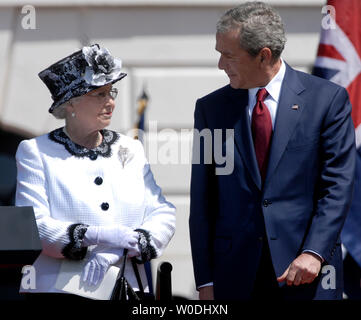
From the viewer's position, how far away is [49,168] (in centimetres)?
347

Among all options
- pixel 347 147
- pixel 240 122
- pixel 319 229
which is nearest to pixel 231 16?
pixel 240 122

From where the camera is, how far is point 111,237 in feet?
11.0

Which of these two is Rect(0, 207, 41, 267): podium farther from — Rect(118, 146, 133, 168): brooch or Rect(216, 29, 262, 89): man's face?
Rect(216, 29, 262, 89): man's face

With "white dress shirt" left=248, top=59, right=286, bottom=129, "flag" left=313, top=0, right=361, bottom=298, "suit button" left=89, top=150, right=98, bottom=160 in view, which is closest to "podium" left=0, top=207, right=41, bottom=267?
"suit button" left=89, top=150, right=98, bottom=160

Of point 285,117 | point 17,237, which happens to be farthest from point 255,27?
point 17,237

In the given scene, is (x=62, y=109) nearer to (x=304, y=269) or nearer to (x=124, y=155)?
(x=124, y=155)

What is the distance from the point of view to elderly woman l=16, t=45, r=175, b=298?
11.1 feet

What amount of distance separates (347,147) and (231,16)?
0.65 metres

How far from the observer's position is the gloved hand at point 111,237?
3.35 meters

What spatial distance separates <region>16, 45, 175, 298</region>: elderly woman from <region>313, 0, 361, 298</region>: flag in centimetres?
157

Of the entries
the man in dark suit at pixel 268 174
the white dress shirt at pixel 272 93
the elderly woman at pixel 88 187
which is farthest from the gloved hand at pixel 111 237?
the white dress shirt at pixel 272 93

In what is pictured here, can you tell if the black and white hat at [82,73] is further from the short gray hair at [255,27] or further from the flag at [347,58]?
the flag at [347,58]

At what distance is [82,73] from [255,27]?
0.70 metres
